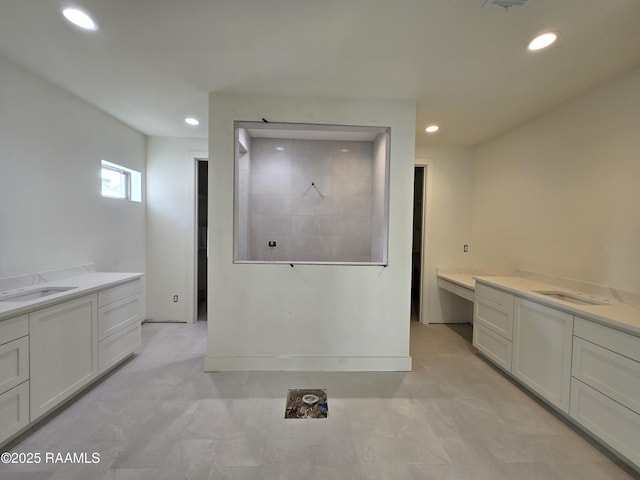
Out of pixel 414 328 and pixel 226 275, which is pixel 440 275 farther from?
pixel 226 275

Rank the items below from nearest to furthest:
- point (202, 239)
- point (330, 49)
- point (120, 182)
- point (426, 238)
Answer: point (330, 49), point (120, 182), point (426, 238), point (202, 239)

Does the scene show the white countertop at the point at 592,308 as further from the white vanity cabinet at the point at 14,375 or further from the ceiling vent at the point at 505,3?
the white vanity cabinet at the point at 14,375

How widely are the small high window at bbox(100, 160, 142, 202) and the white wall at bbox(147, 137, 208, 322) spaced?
152mm

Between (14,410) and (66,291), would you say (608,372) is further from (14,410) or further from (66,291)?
(66,291)

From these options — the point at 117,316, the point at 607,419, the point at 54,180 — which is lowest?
the point at 607,419

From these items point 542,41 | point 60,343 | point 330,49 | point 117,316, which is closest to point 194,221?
point 117,316

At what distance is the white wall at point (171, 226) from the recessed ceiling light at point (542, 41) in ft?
10.9

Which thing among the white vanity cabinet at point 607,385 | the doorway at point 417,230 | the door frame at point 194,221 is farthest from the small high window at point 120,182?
the white vanity cabinet at point 607,385

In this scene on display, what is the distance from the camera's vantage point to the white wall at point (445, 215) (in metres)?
3.50

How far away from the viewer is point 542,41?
1.53 metres

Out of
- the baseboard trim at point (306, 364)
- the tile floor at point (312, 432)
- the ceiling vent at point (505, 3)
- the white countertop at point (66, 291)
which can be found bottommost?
the tile floor at point (312, 432)

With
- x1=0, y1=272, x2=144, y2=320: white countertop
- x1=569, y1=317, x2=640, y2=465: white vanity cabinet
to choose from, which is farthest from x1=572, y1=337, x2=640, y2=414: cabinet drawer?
x1=0, y1=272, x2=144, y2=320: white countertop

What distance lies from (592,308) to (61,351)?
11.7 feet

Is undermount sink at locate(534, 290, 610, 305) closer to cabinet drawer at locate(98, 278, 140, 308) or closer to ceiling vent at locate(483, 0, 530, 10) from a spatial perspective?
ceiling vent at locate(483, 0, 530, 10)
